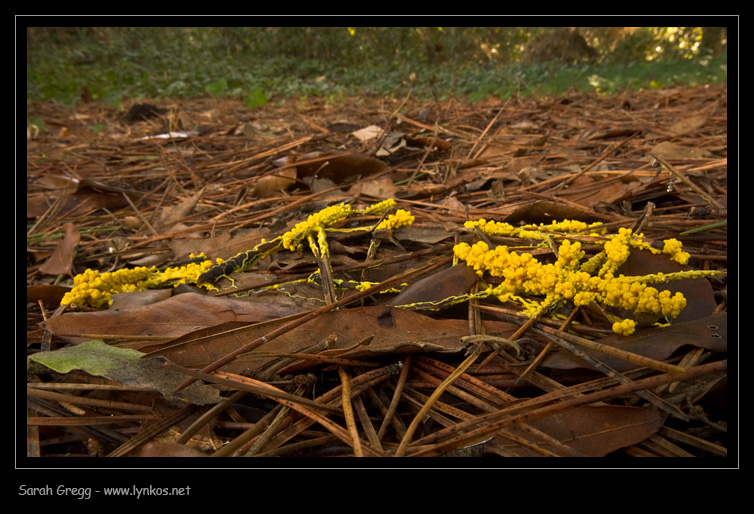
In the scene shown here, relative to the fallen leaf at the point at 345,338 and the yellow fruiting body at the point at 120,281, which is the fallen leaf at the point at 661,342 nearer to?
the fallen leaf at the point at 345,338

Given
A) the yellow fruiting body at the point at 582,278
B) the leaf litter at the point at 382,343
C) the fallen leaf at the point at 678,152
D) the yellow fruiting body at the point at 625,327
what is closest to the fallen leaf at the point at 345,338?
the leaf litter at the point at 382,343

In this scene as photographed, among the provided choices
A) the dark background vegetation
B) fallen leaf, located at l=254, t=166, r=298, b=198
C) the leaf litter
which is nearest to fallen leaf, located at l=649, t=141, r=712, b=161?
the leaf litter

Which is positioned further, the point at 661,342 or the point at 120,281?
the point at 120,281

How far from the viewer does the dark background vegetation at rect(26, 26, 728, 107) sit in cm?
641

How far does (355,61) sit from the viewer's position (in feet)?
34.2

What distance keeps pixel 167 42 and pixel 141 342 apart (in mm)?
11866

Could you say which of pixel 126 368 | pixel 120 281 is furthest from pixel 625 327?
pixel 120 281

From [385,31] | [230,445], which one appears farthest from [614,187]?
[385,31]

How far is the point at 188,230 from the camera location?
174 cm

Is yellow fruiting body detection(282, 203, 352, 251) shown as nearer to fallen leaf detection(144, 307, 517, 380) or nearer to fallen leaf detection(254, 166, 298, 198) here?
fallen leaf detection(144, 307, 517, 380)

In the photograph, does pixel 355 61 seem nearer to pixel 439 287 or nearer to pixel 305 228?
pixel 305 228

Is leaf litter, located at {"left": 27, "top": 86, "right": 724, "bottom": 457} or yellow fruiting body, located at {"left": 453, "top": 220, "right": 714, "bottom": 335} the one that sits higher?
yellow fruiting body, located at {"left": 453, "top": 220, "right": 714, "bottom": 335}

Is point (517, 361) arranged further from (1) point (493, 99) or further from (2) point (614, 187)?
(1) point (493, 99)
